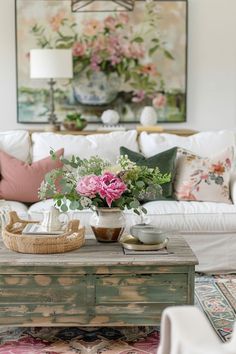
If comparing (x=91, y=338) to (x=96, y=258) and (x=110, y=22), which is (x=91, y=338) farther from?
(x=110, y=22)

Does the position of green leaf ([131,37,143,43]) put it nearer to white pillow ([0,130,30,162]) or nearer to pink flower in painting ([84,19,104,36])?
pink flower in painting ([84,19,104,36])

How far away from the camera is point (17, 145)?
462 centimetres

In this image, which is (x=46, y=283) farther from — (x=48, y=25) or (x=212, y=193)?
(x=48, y=25)

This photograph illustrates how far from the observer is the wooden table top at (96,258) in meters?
2.85

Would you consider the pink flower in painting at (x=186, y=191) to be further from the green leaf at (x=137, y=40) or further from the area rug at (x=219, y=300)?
the green leaf at (x=137, y=40)

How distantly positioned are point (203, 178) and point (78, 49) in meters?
2.30

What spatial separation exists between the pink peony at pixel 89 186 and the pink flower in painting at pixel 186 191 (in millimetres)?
1389

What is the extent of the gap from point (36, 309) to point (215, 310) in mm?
1096

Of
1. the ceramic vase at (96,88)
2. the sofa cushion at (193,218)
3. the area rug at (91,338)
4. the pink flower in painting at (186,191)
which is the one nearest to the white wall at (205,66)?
the ceramic vase at (96,88)

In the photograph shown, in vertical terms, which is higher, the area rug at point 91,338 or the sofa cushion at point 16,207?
the sofa cushion at point 16,207

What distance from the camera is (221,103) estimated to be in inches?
245

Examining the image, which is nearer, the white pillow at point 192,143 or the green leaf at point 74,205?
the green leaf at point 74,205

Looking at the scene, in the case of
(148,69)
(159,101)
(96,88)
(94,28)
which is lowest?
(159,101)

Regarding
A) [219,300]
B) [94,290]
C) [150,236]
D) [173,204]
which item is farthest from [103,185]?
[173,204]
